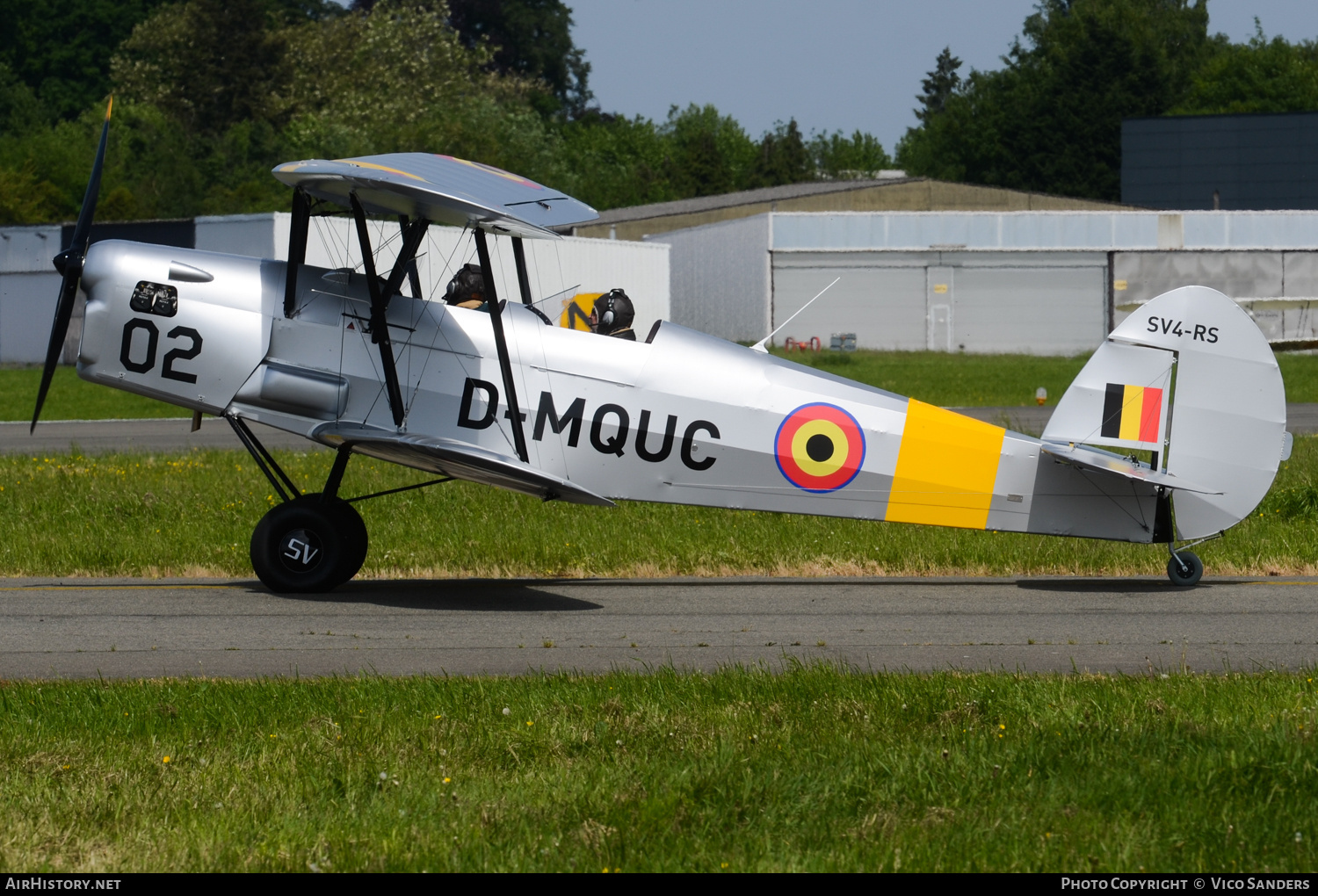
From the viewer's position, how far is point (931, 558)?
10750 millimetres

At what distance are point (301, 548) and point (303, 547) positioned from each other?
2 centimetres

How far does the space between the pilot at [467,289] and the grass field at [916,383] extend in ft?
50.0

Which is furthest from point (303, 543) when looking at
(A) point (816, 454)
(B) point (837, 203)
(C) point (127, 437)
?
(B) point (837, 203)

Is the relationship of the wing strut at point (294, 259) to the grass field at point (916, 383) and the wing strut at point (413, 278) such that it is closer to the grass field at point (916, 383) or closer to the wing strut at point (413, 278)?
the wing strut at point (413, 278)

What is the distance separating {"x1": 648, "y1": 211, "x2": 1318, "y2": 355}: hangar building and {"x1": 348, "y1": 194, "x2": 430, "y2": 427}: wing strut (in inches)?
1541

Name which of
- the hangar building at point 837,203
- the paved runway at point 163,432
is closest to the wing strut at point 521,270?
the paved runway at point 163,432

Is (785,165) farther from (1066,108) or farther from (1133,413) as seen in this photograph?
(1133,413)

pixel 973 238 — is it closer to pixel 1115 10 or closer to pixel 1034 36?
pixel 1115 10

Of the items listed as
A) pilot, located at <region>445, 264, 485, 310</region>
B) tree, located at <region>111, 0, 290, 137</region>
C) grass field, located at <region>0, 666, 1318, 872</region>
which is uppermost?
tree, located at <region>111, 0, 290, 137</region>

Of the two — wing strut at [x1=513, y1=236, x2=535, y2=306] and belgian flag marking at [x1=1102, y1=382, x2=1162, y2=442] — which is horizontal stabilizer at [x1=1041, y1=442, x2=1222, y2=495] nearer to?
belgian flag marking at [x1=1102, y1=382, x2=1162, y2=442]

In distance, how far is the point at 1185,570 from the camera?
9477 millimetres

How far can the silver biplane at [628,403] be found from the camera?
9039mm

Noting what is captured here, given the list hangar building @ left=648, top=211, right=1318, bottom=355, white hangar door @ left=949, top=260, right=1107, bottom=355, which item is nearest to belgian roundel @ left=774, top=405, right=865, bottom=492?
hangar building @ left=648, top=211, right=1318, bottom=355

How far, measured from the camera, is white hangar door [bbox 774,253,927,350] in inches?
1884
